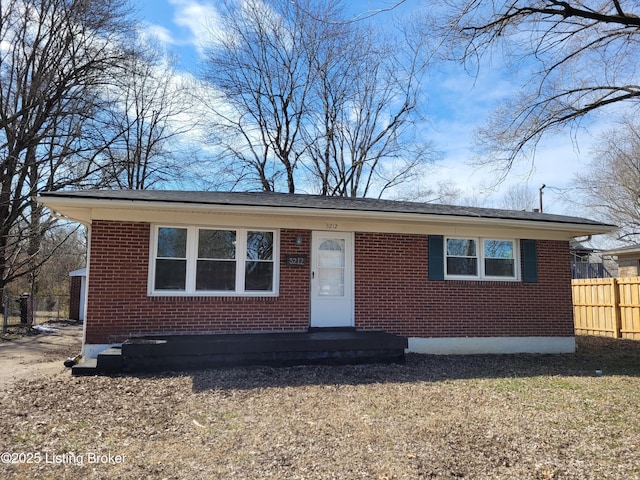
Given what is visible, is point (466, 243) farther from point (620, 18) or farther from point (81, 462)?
point (81, 462)

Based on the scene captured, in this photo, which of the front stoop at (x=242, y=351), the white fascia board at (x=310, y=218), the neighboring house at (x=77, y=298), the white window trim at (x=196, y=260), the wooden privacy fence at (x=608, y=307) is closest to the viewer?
the front stoop at (x=242, y=351)

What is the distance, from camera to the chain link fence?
613 inches

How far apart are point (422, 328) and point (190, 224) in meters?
5.16

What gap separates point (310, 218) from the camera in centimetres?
870

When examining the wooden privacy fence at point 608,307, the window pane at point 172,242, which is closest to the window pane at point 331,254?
the window pane at point 172,242

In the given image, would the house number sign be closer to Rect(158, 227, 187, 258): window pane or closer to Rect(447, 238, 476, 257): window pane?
Rect(158, 227, 187, 258): window pane

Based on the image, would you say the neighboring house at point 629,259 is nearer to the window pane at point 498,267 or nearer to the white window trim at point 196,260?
the window pane at point 498,267

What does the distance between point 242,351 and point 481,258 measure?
5.59m

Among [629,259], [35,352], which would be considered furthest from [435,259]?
[629,259]

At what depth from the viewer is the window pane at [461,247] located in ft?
31.1

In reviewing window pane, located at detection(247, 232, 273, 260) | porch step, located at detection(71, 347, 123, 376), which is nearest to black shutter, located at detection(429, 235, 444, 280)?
window pane, located at detection(247, 232, 273, 260)

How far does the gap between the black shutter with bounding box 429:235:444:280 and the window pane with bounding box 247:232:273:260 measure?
11.1ft

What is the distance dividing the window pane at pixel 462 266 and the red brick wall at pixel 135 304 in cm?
407

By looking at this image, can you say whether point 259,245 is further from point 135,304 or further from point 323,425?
point 323,425
